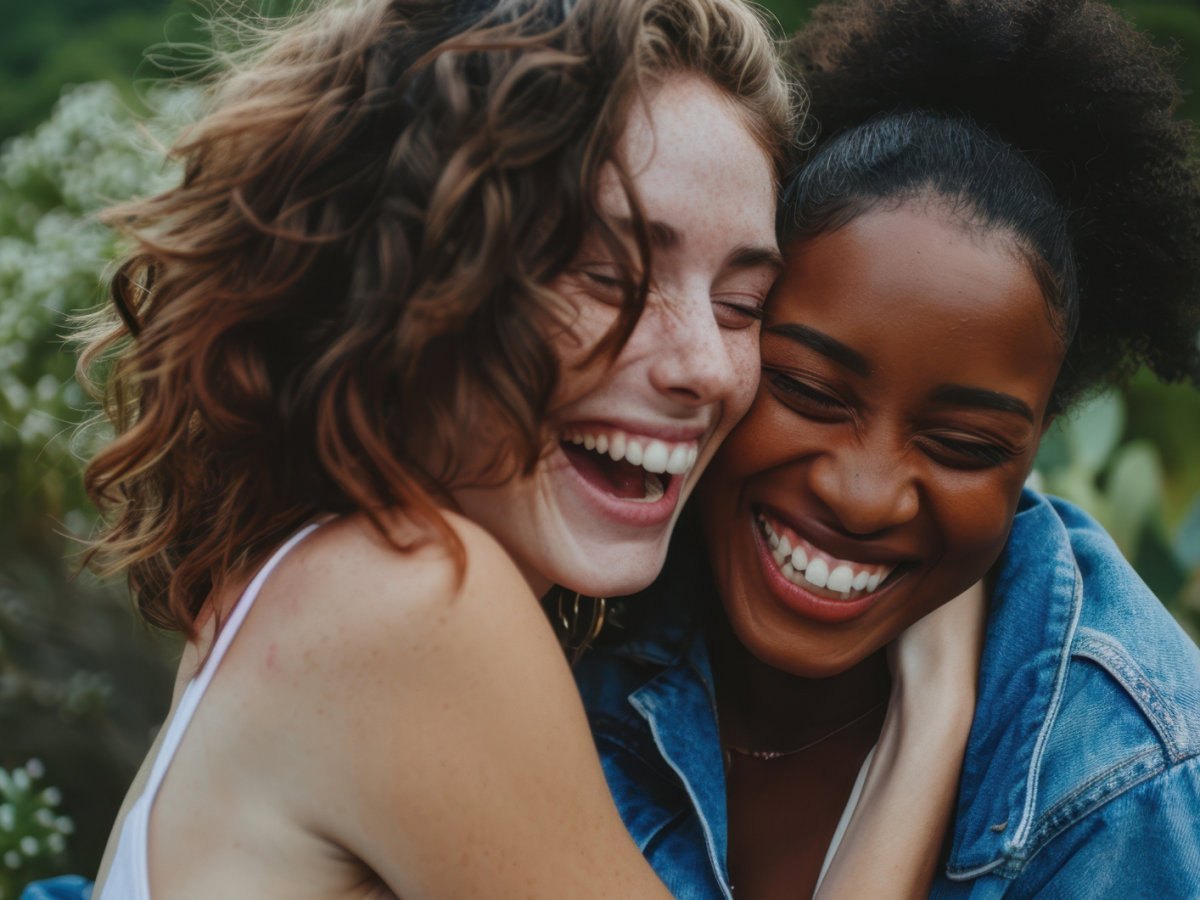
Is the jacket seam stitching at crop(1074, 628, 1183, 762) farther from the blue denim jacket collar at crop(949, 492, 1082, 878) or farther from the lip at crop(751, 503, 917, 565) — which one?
the lip at crop(751, 503, 917, 565)

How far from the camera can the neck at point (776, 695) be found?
2221 millimetres

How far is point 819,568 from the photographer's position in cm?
185

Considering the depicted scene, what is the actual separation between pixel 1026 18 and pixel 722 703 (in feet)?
5.23

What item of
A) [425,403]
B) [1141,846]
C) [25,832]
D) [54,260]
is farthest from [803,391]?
[54,260]

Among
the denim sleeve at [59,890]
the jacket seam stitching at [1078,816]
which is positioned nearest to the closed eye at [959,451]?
the jacket seam stitching at [1078,816]

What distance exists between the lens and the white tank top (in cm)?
145

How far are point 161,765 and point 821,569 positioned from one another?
115cm

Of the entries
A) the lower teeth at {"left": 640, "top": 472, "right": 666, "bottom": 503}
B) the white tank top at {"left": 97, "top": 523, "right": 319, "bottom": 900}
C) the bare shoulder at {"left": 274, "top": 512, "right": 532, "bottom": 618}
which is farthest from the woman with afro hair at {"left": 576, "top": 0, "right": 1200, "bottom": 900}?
the white tank top at {"left": 97, "top": 523, "right": 319, "bottom": 900}

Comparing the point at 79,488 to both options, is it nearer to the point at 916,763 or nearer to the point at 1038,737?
the point at 916,763

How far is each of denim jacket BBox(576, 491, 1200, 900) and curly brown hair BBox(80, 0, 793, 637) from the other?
89 centimetres

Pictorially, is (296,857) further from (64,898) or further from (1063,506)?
(1063,506)

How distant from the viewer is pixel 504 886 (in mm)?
1366

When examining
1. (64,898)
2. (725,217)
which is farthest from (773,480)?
(64,898)

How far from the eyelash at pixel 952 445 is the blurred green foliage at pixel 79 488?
937 millimetres
